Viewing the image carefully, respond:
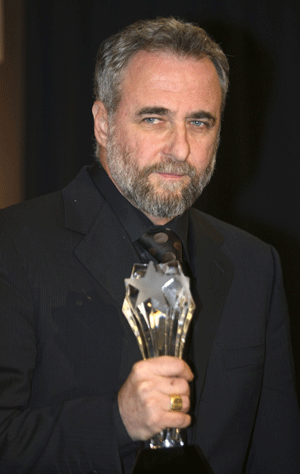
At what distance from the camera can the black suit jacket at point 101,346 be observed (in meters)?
1.06

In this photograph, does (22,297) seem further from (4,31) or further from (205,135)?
(4,31)

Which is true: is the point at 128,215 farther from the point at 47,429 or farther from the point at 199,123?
the point at 47,429

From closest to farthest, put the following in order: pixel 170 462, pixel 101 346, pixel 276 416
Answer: pixel 170 462, pixel 101 346, pixel 276 416

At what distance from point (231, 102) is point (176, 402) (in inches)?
66.6

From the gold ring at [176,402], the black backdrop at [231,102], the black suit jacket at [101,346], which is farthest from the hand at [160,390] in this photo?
the black backdrop at [231,102]

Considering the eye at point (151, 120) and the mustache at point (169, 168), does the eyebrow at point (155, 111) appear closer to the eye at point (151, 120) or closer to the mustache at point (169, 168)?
the eye at point (151, 120)

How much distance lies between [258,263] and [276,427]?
1.41 ft

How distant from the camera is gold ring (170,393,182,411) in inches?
34.4

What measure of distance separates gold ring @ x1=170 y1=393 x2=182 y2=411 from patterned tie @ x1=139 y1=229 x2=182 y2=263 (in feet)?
1.37

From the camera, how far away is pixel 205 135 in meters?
1.40

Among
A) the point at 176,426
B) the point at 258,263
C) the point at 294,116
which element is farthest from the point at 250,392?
the point at 294,116

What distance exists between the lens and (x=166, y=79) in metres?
1.34

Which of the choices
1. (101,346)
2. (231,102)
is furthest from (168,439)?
(231,102)

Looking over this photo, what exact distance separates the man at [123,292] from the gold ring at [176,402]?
107mm
